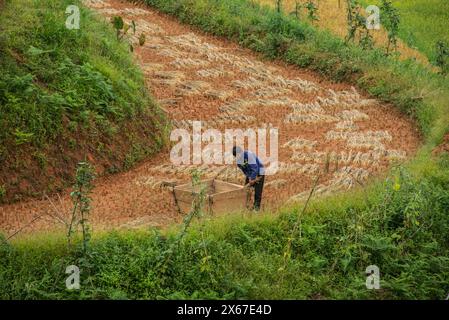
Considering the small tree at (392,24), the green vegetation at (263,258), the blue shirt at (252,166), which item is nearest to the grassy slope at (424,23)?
the small tree at (392,24)

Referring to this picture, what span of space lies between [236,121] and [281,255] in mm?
6574

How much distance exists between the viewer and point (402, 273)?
27.3ft

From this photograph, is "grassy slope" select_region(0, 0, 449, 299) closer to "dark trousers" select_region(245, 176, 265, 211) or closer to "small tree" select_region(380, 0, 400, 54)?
"dark trousers" select_region(245, 176, 265, 211)

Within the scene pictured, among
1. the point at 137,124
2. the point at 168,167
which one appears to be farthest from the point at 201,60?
the point at 168,167

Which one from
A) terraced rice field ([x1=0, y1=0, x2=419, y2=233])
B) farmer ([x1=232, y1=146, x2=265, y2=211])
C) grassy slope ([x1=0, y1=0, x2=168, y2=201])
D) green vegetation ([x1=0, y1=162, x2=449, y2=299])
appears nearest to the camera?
green vegetation ([x1=0, y1=162, x2=449, y2=299])

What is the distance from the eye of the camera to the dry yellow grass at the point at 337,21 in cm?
2059

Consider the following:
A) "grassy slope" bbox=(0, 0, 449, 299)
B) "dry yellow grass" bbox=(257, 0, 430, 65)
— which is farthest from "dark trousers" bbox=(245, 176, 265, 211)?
"dry yellow grass" bbox=(257, 0, 430, 65)

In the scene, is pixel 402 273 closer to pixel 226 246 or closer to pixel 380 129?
pixel 226 246

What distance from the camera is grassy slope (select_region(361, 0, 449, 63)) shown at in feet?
70.9

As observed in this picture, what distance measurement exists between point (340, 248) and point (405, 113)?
7484mm

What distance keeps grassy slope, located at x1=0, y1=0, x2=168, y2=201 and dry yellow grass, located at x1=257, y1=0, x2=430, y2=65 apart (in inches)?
336

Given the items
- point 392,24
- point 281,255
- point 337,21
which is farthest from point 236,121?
point 337,21

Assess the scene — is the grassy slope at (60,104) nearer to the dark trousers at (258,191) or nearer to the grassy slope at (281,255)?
the dark trousers at (258,191)
